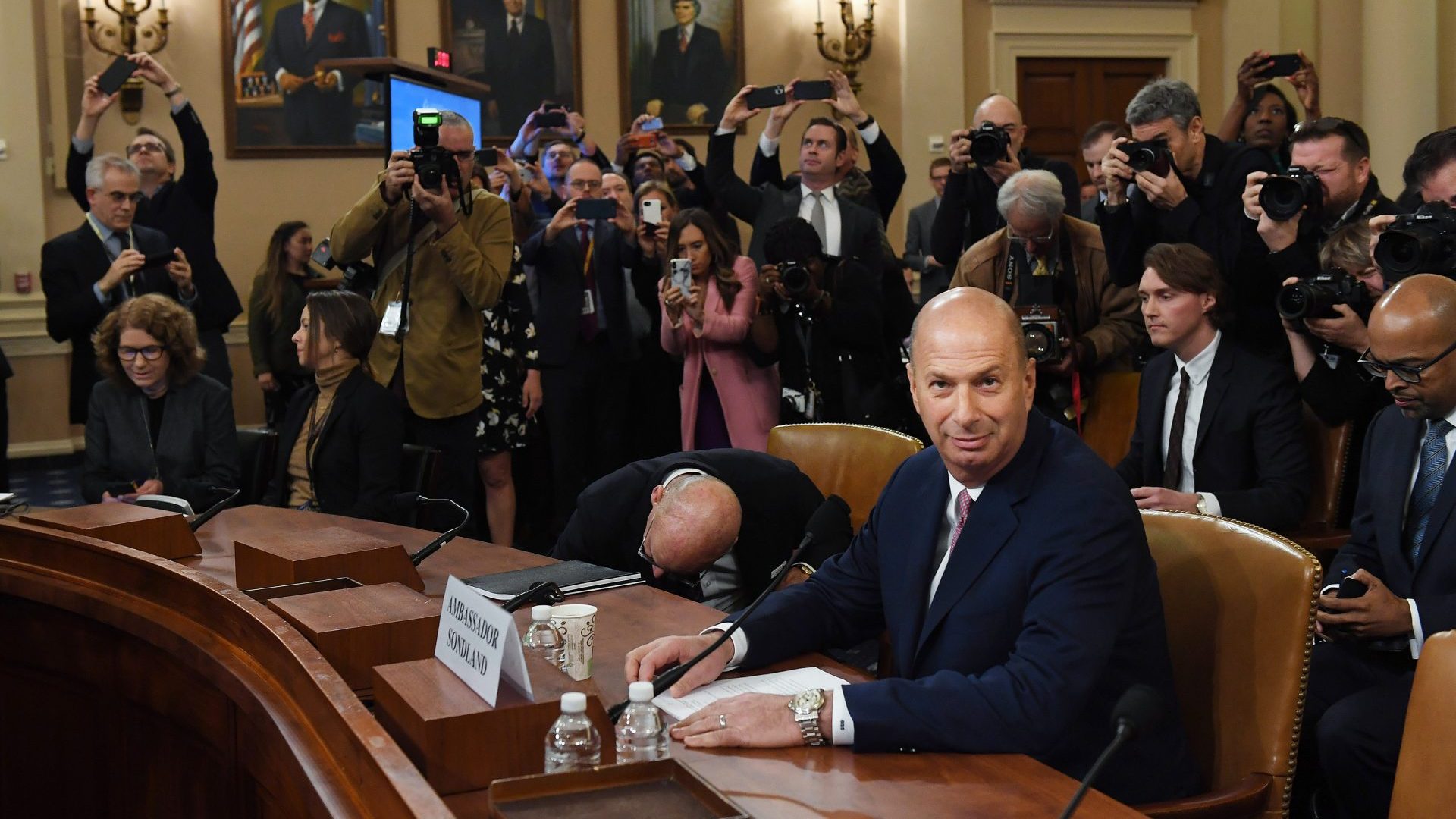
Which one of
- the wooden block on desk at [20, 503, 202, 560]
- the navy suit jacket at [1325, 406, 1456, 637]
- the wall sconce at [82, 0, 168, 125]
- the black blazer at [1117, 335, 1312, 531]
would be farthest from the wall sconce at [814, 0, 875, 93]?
the wooden block on desk at [20, 503, 202, 560]

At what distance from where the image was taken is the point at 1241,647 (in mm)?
2012

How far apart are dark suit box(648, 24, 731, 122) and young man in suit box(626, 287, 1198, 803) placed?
270 inches

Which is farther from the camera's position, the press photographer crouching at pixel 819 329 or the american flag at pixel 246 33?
the american flag at pixel 246 33

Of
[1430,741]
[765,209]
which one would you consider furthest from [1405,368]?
[765,209]

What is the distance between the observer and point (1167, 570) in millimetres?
2133

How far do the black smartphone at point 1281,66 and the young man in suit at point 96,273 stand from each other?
12.4 feet

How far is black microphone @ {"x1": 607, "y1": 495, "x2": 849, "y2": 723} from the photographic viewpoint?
187cm

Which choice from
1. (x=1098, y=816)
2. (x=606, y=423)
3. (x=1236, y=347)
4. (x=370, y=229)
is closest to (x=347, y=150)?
(x=606, y=423)

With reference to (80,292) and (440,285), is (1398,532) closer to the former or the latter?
(440,285)

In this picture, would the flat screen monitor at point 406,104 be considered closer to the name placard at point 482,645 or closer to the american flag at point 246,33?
the name placard at point 482,645

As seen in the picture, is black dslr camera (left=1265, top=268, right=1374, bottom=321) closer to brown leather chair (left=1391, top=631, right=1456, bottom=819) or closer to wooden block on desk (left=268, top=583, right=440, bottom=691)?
brown leather chair (left=1391, top=631, right=1456, bottom=819)

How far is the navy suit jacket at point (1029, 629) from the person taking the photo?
5.52 feet

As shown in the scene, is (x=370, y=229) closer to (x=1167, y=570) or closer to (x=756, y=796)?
(x=1167, y=570)

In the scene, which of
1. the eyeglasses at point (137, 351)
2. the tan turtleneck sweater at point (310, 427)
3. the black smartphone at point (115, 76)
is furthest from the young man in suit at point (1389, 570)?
the black smartphone at point (115, 76)
